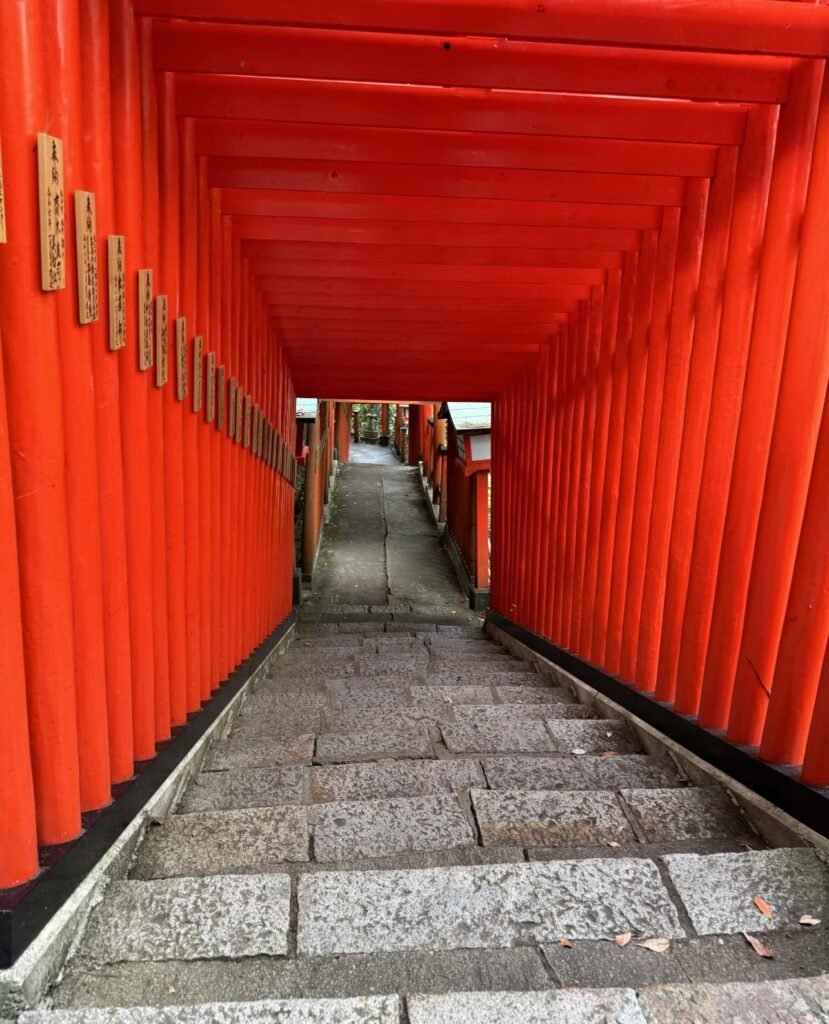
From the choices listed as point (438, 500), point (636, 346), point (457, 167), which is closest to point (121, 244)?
point (457, 167)

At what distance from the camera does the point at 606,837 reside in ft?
6.81

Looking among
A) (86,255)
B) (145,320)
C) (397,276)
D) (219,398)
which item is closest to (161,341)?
(145,320)

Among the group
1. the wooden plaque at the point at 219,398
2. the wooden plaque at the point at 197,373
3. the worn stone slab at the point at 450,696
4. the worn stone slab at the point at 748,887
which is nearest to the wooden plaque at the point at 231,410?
the wooden plaque at the point at 219,398

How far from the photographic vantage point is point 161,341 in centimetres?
236

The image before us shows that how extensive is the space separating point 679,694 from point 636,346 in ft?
6.15

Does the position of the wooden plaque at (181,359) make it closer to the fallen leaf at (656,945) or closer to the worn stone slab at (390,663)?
the fallen leaf at (656,945)

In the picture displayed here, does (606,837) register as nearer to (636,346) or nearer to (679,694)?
(679,694)

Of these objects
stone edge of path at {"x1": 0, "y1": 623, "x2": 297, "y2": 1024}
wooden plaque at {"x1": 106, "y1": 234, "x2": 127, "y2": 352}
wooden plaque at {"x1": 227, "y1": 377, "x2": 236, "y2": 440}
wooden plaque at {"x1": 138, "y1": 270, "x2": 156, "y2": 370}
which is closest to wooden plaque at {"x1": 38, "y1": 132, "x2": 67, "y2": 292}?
wooden plaque at {"x1": 106, "y1": 234, "x2": 127, "y2": 352}

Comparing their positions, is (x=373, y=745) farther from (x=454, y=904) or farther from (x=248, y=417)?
(x=248, y=417)

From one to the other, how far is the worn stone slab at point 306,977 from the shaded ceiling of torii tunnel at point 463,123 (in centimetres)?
260

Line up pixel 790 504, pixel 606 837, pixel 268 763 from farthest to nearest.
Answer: pixel 268 763, pixel 790 504, pixel 606 837

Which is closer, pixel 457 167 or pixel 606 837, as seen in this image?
pixel 606 837

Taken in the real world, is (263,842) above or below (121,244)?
below

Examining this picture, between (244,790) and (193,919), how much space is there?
772 mm
